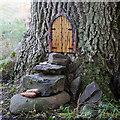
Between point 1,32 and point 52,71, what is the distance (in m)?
4.96

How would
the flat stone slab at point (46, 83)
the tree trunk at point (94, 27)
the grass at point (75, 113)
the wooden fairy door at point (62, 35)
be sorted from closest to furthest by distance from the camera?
1. the grass at point (75, 113)
2. the flat stone slab at point (46, 83)
3. the tree trunk at point (94, 27)
4. the wooden fairy door at point (62, 35)

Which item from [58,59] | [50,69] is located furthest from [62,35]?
[50,69]

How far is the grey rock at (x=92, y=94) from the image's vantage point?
276 cm

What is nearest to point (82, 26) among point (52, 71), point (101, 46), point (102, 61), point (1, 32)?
point (101, 46)

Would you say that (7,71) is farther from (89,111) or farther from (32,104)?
(89,111)

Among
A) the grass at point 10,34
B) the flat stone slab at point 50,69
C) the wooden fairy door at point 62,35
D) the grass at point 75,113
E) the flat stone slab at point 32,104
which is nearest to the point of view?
the grass at point 75,113

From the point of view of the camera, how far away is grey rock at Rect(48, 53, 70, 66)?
3100 millimetres

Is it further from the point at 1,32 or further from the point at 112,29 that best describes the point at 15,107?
the point at 1,32

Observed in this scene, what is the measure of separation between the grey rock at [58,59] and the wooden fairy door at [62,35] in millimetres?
154

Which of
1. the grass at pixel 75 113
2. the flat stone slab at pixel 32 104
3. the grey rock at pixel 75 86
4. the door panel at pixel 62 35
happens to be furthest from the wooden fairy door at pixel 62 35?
the grass at pixel 75 113

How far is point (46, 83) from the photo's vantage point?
2.75 metres

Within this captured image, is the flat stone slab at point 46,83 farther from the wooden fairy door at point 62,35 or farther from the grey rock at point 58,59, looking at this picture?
the wooden fairy door at point 62,35

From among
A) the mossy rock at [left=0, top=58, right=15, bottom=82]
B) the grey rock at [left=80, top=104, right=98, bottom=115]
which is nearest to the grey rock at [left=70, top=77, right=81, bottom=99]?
the grey rock at [left=80, top=104, right=98, bottom=115]

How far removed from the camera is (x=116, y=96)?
3172 mm
